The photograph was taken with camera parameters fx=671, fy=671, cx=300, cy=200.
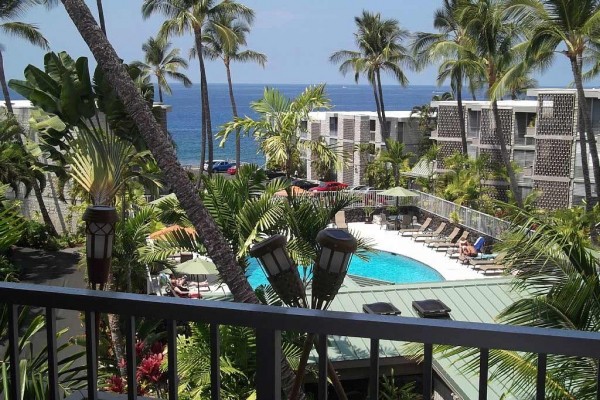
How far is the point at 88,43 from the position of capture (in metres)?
7.16

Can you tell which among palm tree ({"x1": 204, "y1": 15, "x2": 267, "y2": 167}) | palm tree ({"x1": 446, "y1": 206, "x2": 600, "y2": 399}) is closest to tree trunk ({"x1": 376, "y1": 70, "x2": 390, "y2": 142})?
palm tree ({"x1": 204, "y1": 15, "x2": 267, "y2": 167})

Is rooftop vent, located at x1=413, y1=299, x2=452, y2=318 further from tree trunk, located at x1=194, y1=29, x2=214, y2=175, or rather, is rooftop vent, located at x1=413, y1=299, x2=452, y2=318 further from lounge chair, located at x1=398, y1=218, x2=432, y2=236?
tree trunk, located at x1=194, y1=29, x2=214, y2=175

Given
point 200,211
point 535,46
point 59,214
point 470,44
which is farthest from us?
point 470,44

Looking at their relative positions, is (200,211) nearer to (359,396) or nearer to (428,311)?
(359,396)

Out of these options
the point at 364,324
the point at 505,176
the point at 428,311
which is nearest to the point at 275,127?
the point at 428,311

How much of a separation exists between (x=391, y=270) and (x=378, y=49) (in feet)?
69.5

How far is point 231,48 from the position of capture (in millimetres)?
37281

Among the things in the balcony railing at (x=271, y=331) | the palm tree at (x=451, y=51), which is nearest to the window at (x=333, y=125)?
the palm tree at (x=451, y=51)

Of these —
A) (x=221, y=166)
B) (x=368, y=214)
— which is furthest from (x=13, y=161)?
(x=221, y=166)

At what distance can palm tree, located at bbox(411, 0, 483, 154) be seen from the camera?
30547 mm

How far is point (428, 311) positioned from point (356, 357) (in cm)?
207

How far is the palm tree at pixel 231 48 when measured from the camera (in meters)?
36.2

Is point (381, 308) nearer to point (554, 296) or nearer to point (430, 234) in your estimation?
point (554, 296)

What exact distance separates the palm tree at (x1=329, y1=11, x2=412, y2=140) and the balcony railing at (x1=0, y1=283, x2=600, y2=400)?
124 feet
